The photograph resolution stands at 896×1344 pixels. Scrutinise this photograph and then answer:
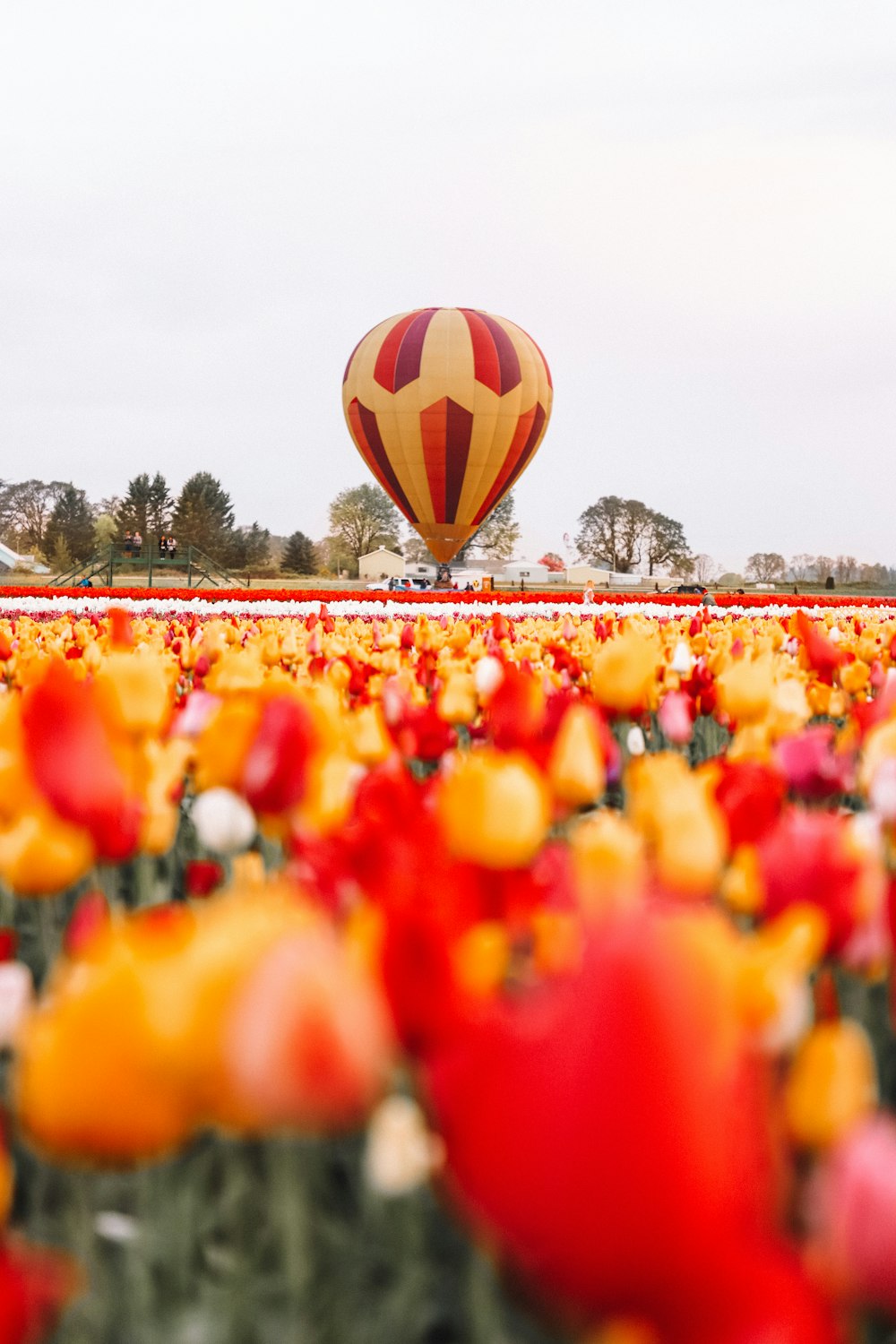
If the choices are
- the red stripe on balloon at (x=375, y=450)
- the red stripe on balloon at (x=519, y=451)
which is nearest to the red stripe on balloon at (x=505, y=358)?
the red stripe on balloon at (x=519, y=451)

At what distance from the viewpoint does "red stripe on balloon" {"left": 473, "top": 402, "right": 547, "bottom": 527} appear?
3553 centimetres

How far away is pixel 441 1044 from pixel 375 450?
36.5 meters

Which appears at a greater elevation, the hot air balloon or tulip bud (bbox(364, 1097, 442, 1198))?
→ the hot air balloon

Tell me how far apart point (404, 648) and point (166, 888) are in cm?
315

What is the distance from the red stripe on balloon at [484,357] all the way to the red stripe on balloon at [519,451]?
54.4 inches

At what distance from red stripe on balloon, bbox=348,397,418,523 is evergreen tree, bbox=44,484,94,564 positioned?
3463 centimetres

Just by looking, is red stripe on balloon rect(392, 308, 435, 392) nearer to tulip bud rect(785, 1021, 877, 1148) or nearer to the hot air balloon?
the hot air balloon

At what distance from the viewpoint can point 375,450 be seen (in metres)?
36.5

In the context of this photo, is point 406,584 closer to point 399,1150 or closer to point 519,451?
point 519,451

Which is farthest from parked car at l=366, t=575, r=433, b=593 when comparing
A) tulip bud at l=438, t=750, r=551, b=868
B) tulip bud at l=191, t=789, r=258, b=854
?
tulip bud at l=438, t=750, r=551, b=868

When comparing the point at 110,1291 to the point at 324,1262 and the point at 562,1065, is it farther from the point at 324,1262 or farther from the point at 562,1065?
the point at 562,1065

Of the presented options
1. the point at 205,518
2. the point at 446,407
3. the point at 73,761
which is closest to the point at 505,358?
the point at 446,407

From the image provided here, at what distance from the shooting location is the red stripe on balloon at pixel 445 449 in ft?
112

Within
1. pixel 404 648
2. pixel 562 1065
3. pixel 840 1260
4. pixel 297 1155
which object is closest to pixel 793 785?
pixel 297 1155
